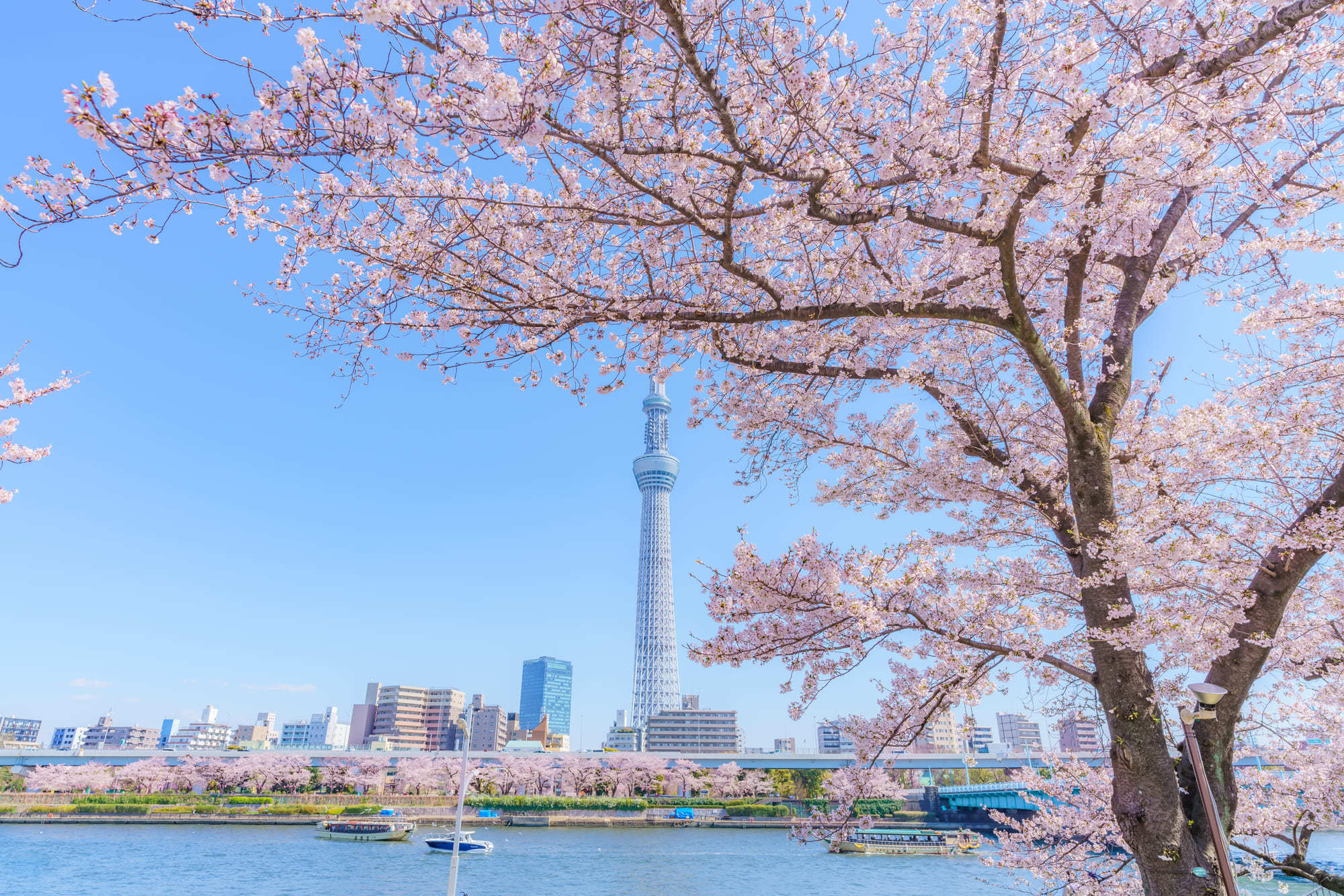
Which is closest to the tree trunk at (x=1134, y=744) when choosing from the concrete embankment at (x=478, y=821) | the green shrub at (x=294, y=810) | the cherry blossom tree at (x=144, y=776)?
the concrete embankment at (x=478, y=821)

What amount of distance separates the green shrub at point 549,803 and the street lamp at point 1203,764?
5592cm

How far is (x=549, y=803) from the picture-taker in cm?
5269

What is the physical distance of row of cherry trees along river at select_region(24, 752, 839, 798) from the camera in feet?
171

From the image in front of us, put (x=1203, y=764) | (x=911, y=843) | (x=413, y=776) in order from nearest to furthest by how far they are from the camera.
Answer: (x=1203, y=764) → (x=911, y=843) → (x=413, y=776)

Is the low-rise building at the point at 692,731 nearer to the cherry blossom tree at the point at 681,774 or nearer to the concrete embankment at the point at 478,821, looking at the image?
the cherry blossom tree at the point at 681,774

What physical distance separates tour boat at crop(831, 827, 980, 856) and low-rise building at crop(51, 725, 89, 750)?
15386cm

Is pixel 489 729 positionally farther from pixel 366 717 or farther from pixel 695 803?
pixel 695 803

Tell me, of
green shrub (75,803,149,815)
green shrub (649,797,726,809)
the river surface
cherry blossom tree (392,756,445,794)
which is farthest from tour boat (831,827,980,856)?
green shrub (75,803,149,815)

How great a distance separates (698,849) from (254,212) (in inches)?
1506

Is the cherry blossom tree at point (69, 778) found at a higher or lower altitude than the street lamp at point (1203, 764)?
lower

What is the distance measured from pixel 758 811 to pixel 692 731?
35960 mm

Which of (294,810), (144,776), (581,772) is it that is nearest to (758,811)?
(581,772)

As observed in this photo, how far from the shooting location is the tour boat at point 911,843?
119ft

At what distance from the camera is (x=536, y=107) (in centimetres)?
251
